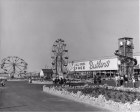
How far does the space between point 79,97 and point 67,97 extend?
2587mm

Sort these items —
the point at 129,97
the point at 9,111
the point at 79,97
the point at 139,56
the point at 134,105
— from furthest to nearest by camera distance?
the point at 139,56, the point at 79,97, the point at 129,97, the point at 9,111, the point at 134,105

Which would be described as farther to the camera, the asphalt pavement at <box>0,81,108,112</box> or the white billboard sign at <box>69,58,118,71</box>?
the white billboard sign at <box>69,58,118,71</box>

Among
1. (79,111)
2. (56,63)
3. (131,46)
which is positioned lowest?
(79,111)

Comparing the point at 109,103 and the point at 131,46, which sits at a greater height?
the point at 131,46

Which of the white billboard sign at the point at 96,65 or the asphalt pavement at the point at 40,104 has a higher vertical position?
the white billboard sign at the point at 96,65

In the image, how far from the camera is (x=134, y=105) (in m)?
13.5

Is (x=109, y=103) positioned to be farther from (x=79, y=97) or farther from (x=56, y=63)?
(x=56, y=63)

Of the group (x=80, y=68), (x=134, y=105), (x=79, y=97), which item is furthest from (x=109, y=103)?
(x=80, y=68)

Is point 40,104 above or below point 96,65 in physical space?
below

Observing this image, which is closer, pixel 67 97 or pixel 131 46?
pixel 67 97

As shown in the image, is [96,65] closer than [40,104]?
No

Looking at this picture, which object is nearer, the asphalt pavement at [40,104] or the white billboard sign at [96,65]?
the asphalt pavement at [40,104]

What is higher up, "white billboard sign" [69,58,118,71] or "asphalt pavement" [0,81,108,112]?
"white billboard sign" [69,58,118,71]

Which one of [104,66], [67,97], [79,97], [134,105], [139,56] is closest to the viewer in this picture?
[134,105]
